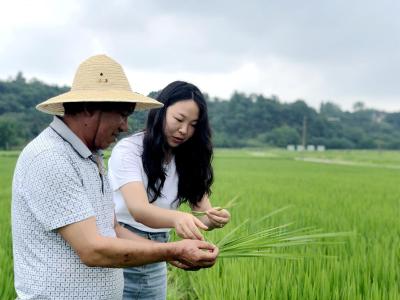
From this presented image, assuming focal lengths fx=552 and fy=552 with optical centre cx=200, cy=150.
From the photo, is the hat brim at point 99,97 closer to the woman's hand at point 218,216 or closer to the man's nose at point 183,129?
the man's nose at point 183,129

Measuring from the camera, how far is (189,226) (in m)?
1.65

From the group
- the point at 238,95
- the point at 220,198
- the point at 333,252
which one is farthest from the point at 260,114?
the point at 333,252

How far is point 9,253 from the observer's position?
3742 millimetres

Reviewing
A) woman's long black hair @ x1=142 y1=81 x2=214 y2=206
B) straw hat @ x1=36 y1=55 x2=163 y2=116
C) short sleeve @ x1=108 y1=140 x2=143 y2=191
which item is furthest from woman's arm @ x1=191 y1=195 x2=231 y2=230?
straw hat @ x1=36 y1=55 x2=163 y2=116

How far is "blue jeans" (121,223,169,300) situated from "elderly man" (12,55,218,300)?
1.62ft

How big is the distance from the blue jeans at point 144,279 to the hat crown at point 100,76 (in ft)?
2.23

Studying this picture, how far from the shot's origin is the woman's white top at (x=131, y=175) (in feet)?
6.10

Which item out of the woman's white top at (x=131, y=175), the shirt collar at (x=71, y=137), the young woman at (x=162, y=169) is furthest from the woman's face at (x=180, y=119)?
the shirt collar at (x=71, y=137)

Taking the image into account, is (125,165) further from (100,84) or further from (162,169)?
(100,84)

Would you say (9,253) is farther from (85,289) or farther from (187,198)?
(85,289)

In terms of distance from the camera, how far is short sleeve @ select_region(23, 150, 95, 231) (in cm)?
126

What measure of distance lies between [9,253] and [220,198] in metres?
4.11

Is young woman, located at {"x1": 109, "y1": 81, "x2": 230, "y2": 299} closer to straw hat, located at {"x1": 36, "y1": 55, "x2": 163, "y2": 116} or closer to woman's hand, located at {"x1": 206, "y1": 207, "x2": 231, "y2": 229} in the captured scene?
woman's hand, located at {"x1": 206, "y1": 207, "x2": 231, "y2": 229}

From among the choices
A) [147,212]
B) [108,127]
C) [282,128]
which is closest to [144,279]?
[147,212]
